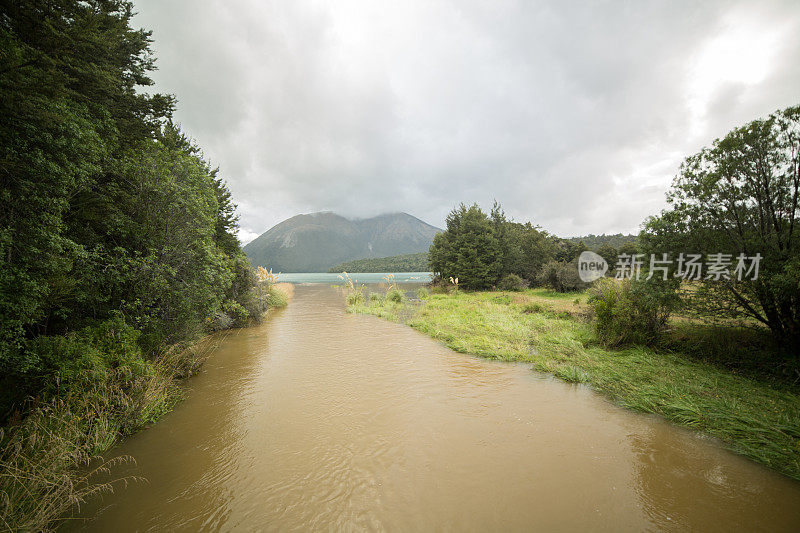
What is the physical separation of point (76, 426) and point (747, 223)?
16.2 m

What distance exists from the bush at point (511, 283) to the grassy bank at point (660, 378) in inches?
534

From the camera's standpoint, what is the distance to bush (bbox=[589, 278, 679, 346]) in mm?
9156

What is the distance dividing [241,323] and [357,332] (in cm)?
688

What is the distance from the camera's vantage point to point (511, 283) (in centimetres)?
2839

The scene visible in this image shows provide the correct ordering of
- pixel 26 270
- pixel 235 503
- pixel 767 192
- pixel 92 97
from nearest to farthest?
pixel 235 503, pixel 26 270, pixel 92 97, pixel 767 192

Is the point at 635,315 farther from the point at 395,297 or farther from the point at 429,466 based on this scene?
the point at 395,297

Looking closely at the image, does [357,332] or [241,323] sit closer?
[357,332]

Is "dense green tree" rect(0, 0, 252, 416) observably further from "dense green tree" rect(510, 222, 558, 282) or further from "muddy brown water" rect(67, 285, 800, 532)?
"dense green tree" rect(510, 222, 558, 282)

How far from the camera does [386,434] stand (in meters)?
5.54

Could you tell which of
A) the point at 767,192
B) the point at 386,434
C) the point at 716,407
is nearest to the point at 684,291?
the point at 767,192

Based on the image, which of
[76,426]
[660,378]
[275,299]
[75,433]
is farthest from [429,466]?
[275,299]

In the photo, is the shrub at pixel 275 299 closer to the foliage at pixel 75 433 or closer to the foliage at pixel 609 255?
the foliage at pixel 75 433

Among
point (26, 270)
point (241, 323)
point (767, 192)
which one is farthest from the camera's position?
point (241, 323)

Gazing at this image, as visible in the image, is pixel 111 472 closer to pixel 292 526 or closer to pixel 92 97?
pixel 292 526
